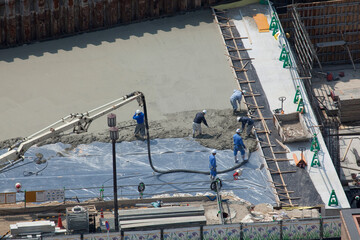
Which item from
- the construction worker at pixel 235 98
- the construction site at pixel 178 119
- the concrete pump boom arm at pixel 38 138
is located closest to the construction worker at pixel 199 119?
the construction site at pixel 178 119

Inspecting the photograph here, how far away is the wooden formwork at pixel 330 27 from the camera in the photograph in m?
61.1

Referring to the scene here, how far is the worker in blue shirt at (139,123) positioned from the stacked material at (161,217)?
23.1 feet

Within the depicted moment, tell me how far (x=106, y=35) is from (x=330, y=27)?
47.9ft

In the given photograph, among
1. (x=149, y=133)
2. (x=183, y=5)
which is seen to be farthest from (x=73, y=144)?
(x=183, y=5)

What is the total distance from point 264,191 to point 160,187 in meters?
5.08

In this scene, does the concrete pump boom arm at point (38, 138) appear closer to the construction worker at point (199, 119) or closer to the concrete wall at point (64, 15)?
the construction worker at point (199, 119)

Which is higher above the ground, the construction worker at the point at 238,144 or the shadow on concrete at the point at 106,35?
the shadow on concrete at the point at 106,35

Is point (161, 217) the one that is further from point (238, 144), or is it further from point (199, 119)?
point (199, 119)

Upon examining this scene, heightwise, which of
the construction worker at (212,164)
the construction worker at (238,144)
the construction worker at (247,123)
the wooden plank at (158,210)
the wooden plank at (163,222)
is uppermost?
the construction worker at (247,123)

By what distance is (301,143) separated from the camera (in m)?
49.8

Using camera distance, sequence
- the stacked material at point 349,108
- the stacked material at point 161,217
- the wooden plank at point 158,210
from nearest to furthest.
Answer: the stacked material at point 161,217
the wooden plank at point 158,210
the stacked material at point 349,108

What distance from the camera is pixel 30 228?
139ft

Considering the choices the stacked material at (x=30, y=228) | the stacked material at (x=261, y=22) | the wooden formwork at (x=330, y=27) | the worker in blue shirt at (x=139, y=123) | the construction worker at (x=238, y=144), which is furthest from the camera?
the wooden formwork at (x=330, y=27)

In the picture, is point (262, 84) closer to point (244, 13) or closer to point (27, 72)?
point (244, 13)
